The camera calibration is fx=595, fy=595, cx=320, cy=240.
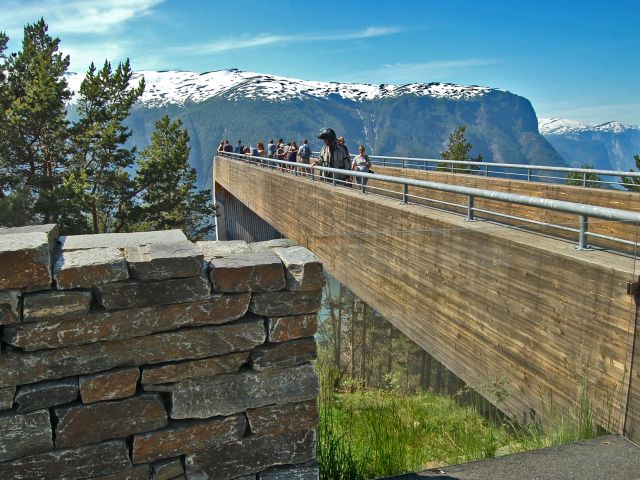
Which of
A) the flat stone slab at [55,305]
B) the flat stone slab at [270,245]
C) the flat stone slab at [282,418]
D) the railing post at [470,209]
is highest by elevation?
the flat stone slab at [270,245]

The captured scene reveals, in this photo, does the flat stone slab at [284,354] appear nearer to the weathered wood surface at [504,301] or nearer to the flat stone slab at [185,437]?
the flat stone slab at [185,437]

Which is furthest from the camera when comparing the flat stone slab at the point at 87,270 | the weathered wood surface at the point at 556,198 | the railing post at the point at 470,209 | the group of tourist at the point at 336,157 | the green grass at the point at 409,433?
the group of tourist at the point at 336,157

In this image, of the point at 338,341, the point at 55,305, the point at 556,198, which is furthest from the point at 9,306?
the point at 556,198

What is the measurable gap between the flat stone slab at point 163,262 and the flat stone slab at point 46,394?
2.08 ft

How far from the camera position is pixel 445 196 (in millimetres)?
13422

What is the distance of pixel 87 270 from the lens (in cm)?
289

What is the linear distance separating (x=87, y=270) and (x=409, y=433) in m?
2.82

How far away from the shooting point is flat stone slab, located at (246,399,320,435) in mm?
3330

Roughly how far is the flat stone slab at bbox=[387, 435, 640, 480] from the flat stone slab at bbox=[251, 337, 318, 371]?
998 mm

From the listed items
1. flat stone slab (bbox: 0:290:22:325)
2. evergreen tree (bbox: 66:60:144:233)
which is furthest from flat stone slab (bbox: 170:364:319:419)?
evergreen tree (bbox: 66:60:144:233)

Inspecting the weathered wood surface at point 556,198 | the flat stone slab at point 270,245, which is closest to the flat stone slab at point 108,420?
the flat stone slab at point 270,245

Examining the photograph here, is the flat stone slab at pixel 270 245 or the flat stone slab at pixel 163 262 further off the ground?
the flat stone slab at pixel 163 262

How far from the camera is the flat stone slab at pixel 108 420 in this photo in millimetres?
3010

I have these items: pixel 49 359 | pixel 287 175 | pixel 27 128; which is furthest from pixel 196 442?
pixel 27 128
